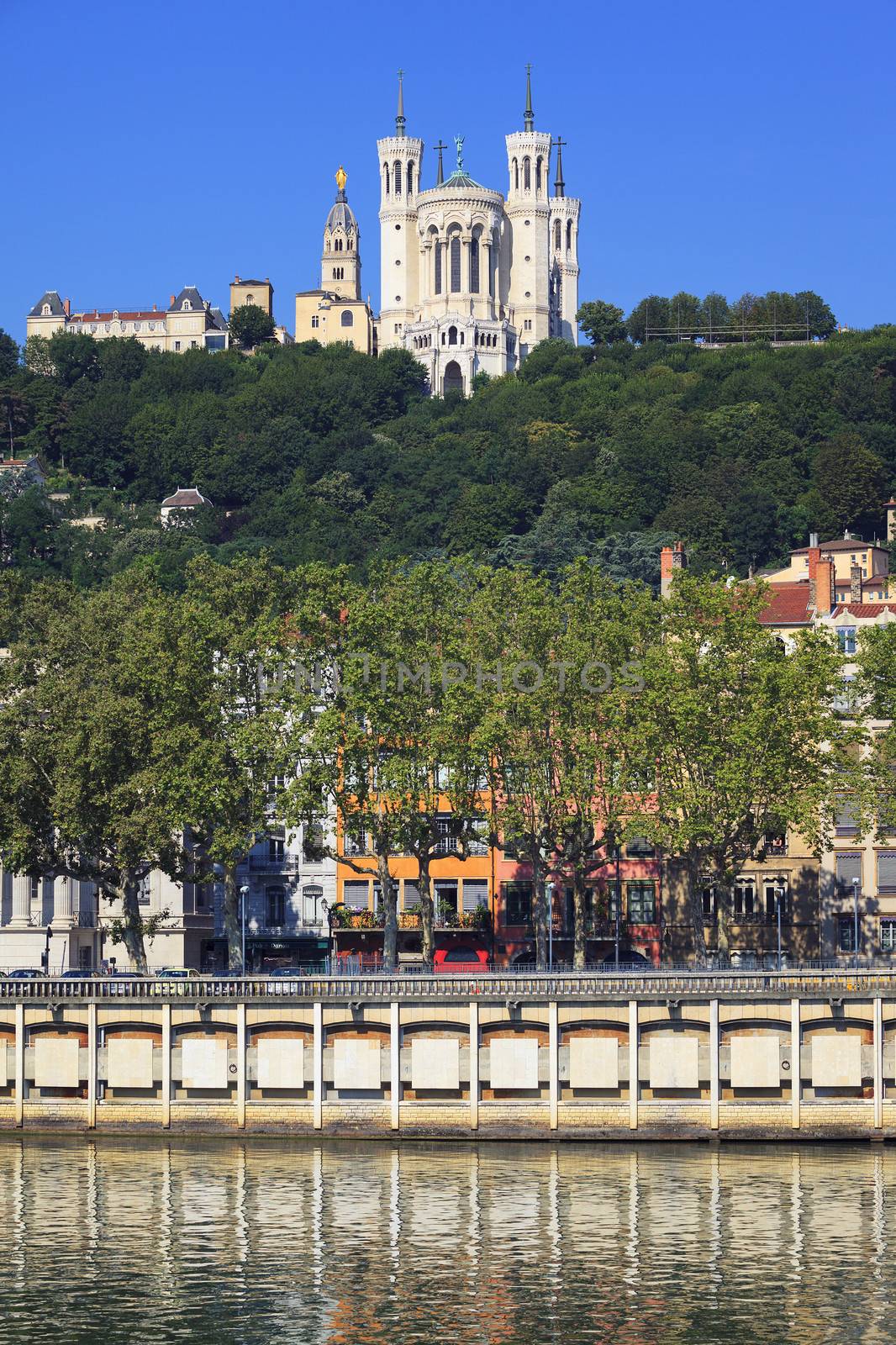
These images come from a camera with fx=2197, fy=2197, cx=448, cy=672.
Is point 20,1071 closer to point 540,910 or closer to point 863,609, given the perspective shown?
point 540,910

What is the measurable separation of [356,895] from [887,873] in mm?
24800

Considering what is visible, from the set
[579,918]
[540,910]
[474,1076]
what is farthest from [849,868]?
[474,1076]

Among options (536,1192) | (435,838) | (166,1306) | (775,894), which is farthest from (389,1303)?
(775,894)

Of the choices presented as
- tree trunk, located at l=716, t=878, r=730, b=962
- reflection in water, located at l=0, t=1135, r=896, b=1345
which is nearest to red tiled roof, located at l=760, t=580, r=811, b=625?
tree trunk, located at l=716, t=878, r=730, b=962

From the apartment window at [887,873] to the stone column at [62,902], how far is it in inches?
1457

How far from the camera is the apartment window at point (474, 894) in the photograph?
102500mm

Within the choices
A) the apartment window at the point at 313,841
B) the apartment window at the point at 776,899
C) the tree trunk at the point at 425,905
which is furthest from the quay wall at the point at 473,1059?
the apartment window at the point at 776,899

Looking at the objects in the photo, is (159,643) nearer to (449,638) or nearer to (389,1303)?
(449,638)

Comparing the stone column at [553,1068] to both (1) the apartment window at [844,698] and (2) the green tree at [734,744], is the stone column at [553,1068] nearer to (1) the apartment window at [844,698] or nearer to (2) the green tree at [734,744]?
(2) the green tree at [734,744]

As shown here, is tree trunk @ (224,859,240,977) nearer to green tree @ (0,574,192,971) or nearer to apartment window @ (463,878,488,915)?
green tree @ (0,574,192,971)

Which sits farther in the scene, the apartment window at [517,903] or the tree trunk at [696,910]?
the apartment window at [517,903]

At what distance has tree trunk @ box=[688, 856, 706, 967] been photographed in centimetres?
8638

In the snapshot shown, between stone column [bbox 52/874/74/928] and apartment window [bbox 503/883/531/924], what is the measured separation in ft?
66.6

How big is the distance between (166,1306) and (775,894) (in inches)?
2028
